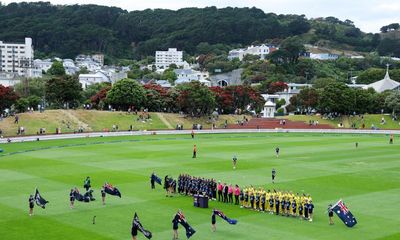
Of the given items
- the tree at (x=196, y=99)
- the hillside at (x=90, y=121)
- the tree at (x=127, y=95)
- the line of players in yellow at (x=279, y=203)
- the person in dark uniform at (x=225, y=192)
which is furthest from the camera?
the tree at (x=127, y=95)

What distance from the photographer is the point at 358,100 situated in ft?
401

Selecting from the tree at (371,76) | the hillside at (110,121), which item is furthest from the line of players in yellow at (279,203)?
the tree at (371,76)

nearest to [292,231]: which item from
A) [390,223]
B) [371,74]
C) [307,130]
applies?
[390,223]

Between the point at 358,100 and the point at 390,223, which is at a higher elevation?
the point at 358,100

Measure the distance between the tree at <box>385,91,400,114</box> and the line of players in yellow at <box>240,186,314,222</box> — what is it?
87.8 meters

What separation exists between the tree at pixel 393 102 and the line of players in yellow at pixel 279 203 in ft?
288

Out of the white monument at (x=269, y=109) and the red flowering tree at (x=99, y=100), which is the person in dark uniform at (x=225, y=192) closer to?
the red flowering tree at (x=99, y=100)

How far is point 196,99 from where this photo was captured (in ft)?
370

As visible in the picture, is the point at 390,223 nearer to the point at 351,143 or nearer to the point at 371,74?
the point at 351,143

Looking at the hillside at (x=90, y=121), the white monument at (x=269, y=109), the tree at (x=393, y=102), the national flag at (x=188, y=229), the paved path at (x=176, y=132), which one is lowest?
the national flag at (x=188, y=229)

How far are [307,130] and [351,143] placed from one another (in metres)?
26.6

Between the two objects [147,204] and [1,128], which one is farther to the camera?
[1,128]

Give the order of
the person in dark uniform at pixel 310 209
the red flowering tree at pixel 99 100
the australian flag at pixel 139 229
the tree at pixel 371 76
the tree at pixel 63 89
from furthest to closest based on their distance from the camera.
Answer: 1. the tree at pixel 371 76
2. the red flowering tree at pixel 99 100
3. the tree at pixel 63 89
4. the person in dark uniform at pixel 310 209
5. the australian flag at pixel 139 229

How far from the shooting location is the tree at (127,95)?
11456 cm
